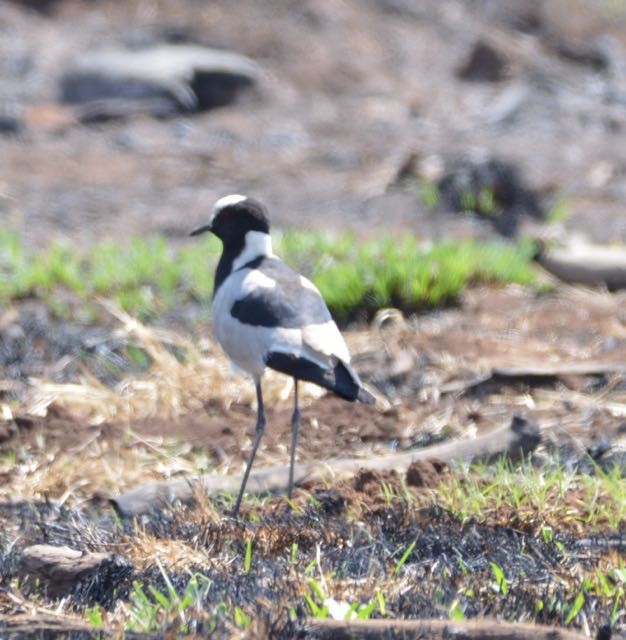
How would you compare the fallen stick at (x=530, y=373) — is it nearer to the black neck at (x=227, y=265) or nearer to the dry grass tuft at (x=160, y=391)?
the dry grass tuft at (x=160, y=391)

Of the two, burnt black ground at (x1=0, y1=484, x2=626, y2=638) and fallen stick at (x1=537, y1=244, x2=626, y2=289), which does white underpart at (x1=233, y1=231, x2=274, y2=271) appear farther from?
fallen stick at (x1=537, y1=244, x2=626, y2=289)

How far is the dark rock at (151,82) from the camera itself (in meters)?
13.2

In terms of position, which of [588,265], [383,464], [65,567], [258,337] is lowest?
[588,265]

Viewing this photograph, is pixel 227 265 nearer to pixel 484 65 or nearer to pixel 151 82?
pixel 151 82

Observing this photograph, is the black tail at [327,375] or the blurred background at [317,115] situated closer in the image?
the black tail at [327,375]

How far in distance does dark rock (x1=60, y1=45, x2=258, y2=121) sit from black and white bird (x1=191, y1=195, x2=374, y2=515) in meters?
7.97

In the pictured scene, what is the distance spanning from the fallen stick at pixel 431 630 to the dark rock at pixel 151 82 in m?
10.3

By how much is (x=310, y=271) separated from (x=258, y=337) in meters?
2.86

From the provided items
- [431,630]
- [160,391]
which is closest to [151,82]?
[160,391]

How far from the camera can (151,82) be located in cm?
1334

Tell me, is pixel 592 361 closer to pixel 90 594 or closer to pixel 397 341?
pixel 397 341

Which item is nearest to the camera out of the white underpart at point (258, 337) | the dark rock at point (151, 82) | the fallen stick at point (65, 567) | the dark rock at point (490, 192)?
the fallen stick at point (65, 567)

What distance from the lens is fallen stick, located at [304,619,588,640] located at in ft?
9.97

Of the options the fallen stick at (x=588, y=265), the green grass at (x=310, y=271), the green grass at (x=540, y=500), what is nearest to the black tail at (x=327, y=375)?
the green grass at (x=540, y=500)
